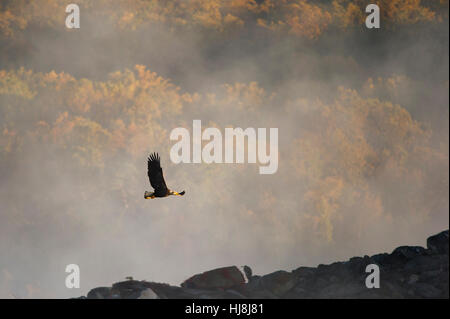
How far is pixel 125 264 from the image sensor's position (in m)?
69.8

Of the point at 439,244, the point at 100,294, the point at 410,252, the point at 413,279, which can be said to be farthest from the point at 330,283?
the point at 100,294

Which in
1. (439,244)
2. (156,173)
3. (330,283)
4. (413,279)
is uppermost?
(156,173)

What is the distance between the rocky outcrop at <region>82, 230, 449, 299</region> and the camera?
2558 centimetres

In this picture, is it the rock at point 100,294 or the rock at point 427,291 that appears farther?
the rock at point 100,294

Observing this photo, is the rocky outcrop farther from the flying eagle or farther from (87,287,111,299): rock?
the flying eagle

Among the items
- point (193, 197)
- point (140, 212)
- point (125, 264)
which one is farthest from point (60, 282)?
point (193, 197)

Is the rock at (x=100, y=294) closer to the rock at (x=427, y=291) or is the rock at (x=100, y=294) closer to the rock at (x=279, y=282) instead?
the rock at (x=279, y=282)

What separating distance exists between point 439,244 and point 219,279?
35.0 feet

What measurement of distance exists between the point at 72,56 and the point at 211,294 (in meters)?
57.9

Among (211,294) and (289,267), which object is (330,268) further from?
(289,267)

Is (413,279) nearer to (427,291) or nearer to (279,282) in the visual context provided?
(427,291)

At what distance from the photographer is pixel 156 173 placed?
82.9ft

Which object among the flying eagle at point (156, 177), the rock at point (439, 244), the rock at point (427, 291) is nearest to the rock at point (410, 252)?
the rock at point (439, 244)

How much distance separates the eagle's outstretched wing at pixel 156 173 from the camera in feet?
82.6
